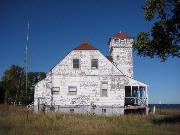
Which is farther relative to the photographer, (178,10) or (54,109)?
(54,109)

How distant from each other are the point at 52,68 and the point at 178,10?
2144 centimetres

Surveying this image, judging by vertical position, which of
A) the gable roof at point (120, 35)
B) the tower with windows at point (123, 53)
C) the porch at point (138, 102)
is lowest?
the porch at point (138, 102)

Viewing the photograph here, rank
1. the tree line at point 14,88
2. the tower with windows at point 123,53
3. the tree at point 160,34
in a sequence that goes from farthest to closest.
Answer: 1. the tree line at point 14,88
2. the tower with windows at point 123,53
3. the tree at point 160,34

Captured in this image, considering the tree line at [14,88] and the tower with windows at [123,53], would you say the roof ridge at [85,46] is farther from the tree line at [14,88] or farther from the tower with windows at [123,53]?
the tree line at [14,88]

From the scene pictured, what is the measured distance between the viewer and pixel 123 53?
49.0 metres

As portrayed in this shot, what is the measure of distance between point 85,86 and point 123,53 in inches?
393

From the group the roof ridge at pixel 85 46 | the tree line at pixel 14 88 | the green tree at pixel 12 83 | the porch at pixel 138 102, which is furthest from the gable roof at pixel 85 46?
the green tree at pixel 12 83

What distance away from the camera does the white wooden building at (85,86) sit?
136 ft

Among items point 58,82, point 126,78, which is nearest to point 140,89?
point 126,78

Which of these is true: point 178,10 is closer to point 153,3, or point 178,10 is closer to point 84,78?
point 153,3

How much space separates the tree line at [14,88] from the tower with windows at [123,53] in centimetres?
1452

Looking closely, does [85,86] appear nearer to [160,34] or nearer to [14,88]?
[160,34]

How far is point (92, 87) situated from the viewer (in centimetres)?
4162

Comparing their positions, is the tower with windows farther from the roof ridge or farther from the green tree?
the green tree
